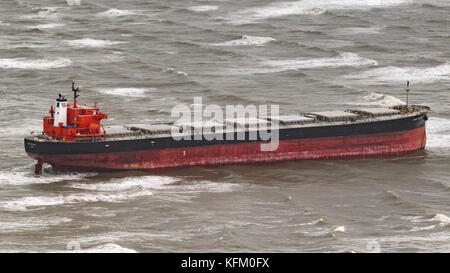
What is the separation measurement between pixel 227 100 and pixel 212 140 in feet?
80.7

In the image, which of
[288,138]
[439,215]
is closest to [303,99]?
[288,138]

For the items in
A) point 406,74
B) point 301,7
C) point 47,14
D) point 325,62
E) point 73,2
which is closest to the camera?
point 406,74

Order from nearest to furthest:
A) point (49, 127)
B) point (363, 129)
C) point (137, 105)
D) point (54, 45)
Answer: point (49, 127) → point (363, 129) → point (137, 105) → point (54, 45)

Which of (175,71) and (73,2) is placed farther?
(73,2)

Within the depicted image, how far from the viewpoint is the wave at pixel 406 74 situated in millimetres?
105938

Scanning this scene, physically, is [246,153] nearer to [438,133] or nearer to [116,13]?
[438,133]

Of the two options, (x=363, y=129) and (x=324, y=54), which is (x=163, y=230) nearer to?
(x=363, y=129)

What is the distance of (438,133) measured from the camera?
8312 cm

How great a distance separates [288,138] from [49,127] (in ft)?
59.2

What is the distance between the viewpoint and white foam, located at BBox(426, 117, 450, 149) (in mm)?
79375

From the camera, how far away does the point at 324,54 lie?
4653 inches

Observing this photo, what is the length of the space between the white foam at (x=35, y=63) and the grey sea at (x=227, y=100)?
1.54 ft

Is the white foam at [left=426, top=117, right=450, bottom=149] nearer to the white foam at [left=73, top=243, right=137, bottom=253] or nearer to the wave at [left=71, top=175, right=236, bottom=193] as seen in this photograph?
the wave at [left=71, top=175, right=236, bottom=193]

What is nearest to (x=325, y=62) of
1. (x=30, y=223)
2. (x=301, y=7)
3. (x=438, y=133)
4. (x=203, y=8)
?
(x=438, y=133)
